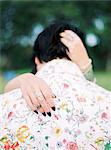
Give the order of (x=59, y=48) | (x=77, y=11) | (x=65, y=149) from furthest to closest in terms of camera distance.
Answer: (x=77, y=11) → (x=59, y=48) → (x=65, y=149)

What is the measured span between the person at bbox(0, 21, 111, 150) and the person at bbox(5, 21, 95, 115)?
25mm

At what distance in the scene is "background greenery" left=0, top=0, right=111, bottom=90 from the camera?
24969 mm

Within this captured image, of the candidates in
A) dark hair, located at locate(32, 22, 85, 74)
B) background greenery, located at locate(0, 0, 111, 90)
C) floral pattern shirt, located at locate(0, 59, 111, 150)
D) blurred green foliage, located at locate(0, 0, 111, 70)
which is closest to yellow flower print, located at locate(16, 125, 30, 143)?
floral pattern shirt, located at locate(0, 59, 111, 150)

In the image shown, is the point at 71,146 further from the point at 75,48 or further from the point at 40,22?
the point at 40,22

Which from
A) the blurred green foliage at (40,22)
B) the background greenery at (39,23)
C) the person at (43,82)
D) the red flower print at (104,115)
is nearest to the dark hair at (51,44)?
the person at (43,82)

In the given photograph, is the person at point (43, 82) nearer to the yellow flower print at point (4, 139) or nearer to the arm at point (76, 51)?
the arm at point (76, 51)

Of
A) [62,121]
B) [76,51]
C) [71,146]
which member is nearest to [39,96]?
[62,121]

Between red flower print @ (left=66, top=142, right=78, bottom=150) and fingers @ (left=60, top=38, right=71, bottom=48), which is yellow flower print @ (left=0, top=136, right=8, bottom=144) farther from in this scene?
fingers @ (left=60, top=38, right=71, bottom=48)

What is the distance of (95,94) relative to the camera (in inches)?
81.9

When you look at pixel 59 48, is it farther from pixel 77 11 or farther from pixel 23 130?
pixel 77 11

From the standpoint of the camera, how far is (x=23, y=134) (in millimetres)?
2002

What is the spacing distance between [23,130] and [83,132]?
0.79 feet

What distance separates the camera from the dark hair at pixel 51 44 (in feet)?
7.94

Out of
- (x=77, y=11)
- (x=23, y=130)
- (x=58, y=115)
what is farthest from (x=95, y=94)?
(x=77, y=11)
